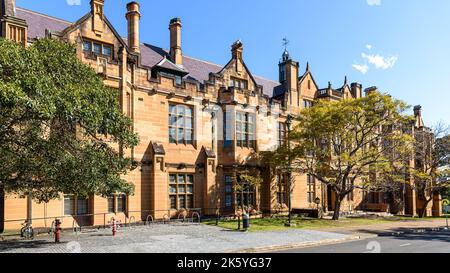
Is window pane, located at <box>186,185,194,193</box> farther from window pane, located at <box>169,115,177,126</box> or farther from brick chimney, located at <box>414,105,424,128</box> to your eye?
brick chimney, located at <box>414,105,424,128</box>

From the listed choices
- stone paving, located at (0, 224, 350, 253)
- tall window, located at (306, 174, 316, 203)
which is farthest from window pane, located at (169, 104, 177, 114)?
tall window, located at (306, 174, 316, 203)

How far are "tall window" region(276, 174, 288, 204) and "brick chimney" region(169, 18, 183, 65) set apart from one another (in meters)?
14.0

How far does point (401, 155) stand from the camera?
35344 mm

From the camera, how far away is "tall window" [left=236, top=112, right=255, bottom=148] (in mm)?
33844

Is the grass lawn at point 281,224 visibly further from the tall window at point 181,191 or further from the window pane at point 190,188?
the window pane at point 190,188

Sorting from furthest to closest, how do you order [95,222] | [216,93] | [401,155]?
1. [401,155]
2. [216,93]
3. [95,222]

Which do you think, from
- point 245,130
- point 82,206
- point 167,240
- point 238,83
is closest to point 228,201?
point 245,130

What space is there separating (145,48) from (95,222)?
15897 millimetres

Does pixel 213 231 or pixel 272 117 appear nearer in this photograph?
pixel 213 231

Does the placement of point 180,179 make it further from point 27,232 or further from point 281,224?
point 27,232

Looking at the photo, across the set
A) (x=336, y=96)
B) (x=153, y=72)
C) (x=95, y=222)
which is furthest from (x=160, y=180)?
(x=336, y=96)

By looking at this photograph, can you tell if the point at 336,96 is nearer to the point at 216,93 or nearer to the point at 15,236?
the point at 216,93

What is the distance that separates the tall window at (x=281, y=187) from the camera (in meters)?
37.1

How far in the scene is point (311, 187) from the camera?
4159cm
